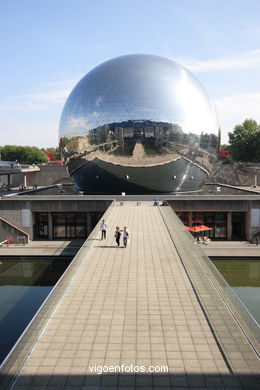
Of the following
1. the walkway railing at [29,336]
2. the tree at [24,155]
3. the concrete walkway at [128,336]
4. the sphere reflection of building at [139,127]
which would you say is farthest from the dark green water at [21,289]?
the tree at [24,155]

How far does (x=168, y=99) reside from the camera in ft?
94.9

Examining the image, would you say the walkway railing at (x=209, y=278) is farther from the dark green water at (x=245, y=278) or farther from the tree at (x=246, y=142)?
the tree at (x=246, y=142)

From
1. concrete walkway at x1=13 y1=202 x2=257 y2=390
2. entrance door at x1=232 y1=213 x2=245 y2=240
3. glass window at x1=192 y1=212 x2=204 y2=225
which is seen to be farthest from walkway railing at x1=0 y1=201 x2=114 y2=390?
entrance door at x1=232 y1=213 x2=245 y2=240

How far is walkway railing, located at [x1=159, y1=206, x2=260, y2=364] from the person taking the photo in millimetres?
7219

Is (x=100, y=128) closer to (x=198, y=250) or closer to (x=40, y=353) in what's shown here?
(x=198, y=250)

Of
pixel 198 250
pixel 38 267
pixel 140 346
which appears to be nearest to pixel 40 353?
pixel 140 346

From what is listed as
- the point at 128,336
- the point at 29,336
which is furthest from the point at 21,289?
the point at 128,336

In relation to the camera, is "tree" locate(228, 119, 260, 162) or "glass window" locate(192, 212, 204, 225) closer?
"glass window" locate(192, 212, 204, 225)

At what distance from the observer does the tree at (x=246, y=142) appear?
62.5 metres

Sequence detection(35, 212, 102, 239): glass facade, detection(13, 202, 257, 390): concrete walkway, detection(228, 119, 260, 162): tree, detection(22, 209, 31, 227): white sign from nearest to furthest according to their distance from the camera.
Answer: detection(13, 202, 257, 390): concrete walkway
detection(22, 209, 31, 227): white sign
detection(35, 212, 102, 239): glass facade
detection(228, 119, 260, 162): tree

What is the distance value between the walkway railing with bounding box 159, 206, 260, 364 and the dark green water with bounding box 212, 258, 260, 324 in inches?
118

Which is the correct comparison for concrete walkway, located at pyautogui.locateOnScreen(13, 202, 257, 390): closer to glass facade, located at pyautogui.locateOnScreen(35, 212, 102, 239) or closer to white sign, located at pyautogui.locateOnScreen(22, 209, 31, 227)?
white sign, located at pyautogui.locateOnScreen(22, 209, 31, 227)

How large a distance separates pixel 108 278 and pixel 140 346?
4.28m

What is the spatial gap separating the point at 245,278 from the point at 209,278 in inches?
330
